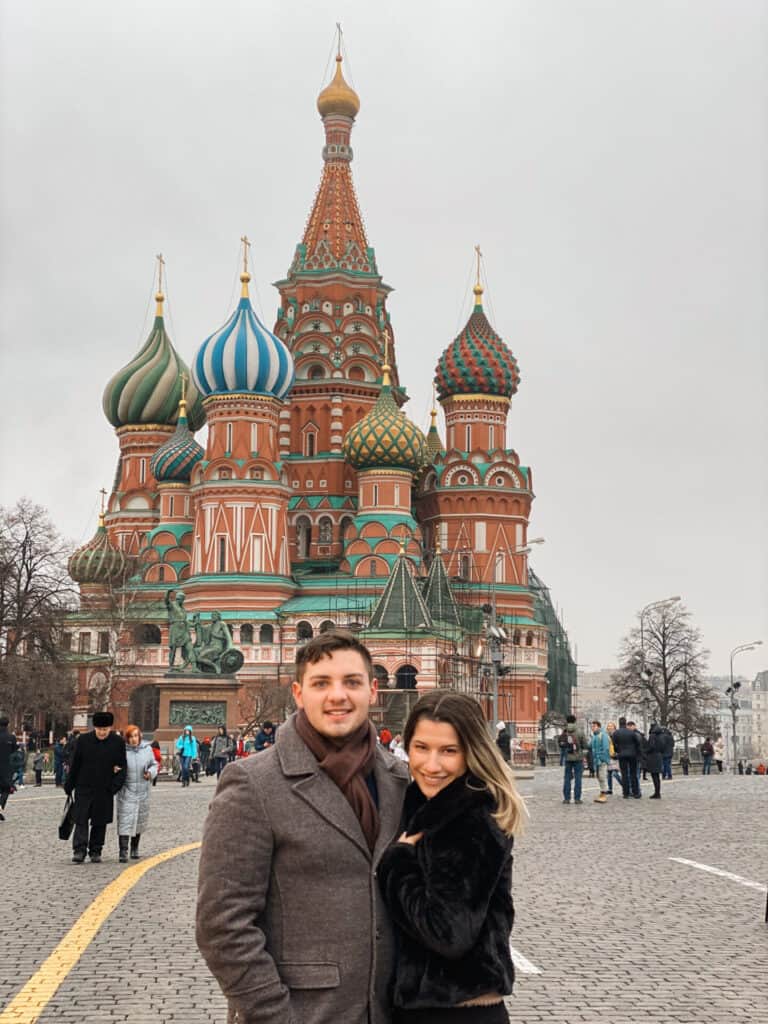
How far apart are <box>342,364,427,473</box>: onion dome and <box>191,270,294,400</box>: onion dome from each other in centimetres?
423

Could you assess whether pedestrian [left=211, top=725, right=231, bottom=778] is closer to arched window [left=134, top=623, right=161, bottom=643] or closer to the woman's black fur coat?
arched window [left=134, top=623, right=161, bottom=643]

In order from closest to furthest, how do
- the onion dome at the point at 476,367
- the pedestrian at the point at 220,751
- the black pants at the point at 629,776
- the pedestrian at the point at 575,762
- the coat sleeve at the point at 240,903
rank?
the coat sleeve at the point at 240,903
the pedestrian at the point at 575,762
the black pants at the point at 629,776
the pedestrian at the point at 220,751
the onion dome at the point at 476,367

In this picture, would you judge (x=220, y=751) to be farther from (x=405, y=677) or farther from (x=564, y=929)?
(x=564, y=929)

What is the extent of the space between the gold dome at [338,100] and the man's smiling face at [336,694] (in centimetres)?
8018

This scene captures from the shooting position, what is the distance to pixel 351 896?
4035mm

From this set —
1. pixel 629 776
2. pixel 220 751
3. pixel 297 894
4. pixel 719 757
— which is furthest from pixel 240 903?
pixel 719 757

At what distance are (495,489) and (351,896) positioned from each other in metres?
70.4

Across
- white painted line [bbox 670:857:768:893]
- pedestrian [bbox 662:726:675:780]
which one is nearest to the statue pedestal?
pedestrian [bbox 662:726:675:780]

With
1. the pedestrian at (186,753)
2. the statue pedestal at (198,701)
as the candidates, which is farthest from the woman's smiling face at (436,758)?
the statue pedestal at (198,701)

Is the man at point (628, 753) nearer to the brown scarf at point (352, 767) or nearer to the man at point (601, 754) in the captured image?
the man at point (601, 754)

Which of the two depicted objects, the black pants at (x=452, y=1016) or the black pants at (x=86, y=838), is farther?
the black pants at (x=86, y=838)

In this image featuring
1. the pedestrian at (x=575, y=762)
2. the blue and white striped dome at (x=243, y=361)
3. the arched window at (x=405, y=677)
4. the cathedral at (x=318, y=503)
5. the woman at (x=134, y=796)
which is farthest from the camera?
the blue and white striped dome at (x=243, y=361)

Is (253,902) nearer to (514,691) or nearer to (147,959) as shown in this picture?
(147,959)

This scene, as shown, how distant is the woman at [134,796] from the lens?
14.4 m
